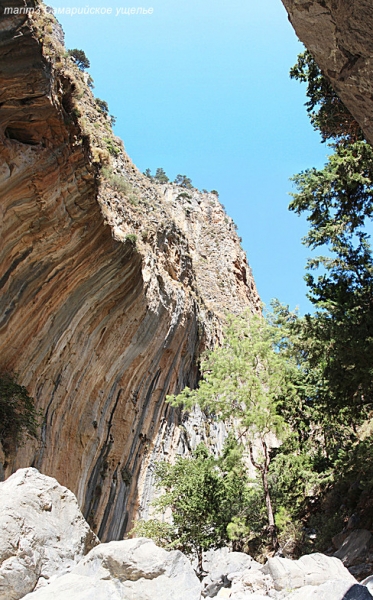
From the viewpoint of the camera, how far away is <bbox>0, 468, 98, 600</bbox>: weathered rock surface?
5.58 m

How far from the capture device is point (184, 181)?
68.1 metres

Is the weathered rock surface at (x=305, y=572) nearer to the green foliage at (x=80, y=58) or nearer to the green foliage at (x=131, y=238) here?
the green foliage at (x=131, y=238)

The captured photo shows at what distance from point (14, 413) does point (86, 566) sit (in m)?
8.38

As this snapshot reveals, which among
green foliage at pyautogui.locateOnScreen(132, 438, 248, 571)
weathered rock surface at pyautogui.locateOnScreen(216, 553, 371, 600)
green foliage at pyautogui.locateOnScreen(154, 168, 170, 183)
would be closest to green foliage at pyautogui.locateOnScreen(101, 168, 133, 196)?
green foliage at pyautogui.locateOnScreen(132, 438, 248, 571)

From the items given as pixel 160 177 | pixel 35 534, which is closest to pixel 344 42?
pixel 35 534

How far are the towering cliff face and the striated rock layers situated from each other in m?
6.69

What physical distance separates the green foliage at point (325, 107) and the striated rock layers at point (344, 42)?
5318mm

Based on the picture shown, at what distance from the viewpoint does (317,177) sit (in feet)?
43.3

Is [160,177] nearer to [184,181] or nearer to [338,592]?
[184,181]

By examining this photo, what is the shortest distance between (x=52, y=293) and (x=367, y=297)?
8755 millimetres

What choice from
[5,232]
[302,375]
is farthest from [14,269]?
[302,375]

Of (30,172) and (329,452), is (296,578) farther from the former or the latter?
(329,452)

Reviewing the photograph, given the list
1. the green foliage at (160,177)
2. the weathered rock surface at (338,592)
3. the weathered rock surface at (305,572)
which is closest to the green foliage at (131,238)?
the weathered rock surface at (305,572)

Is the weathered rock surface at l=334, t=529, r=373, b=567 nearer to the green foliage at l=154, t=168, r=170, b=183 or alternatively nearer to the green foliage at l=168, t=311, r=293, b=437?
the green foliage at l=168, t=311, r=293, b=437
